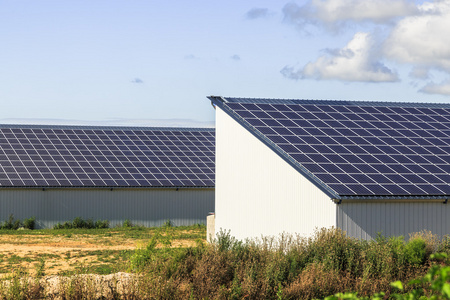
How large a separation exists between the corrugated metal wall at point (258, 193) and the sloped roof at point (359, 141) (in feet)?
1.56

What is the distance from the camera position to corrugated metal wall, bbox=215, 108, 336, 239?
799 inches

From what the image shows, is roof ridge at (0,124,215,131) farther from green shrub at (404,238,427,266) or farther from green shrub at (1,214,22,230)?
green shrub at (404,238,427,266)

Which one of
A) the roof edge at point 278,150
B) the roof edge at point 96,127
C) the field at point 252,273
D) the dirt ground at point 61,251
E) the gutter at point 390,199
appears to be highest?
the roof edge at point 96,127

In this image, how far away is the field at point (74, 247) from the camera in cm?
2228

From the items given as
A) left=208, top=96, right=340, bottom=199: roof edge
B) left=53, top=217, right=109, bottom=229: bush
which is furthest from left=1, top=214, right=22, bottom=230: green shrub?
left=208, top=96, right=340, bottom=199: roof edge

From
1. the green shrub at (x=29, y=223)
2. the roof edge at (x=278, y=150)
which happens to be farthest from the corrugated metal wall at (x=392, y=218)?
the green shrub at (x=29, y=223)

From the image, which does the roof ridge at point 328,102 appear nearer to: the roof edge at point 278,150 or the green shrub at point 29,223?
the roof edge at point 278,150

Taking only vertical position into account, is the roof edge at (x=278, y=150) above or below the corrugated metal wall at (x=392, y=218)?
above

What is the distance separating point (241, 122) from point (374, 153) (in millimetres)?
5223

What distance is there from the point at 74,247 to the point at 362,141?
14.4m

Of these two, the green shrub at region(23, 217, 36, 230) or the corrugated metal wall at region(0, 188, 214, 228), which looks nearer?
the green shrub at region(23, 217, 36, 230)

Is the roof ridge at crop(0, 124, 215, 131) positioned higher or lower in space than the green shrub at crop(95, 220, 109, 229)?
higher

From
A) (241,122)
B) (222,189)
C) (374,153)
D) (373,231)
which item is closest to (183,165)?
(222,189)

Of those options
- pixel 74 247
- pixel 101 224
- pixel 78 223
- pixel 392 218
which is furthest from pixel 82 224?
pixel 392 218
